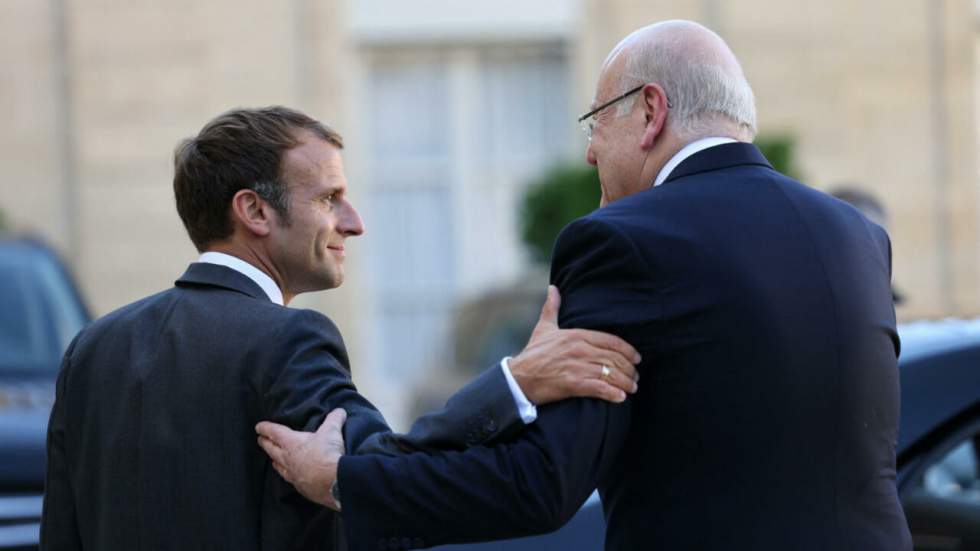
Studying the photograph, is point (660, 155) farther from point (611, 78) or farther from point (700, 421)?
point (700, 421)

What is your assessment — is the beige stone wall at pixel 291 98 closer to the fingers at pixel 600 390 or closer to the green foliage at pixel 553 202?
the green foliage at pixel 553 202

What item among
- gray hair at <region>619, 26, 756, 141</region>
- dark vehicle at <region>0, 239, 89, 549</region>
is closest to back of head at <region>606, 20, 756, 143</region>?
gray hair at <region>619, 26, 756, 141</region>

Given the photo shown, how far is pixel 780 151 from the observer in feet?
48.3

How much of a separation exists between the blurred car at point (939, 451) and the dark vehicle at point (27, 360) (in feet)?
8.20

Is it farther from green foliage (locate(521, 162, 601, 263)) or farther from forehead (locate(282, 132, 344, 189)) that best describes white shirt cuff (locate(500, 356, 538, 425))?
green foliage (locate(521, 162, 601, 263))

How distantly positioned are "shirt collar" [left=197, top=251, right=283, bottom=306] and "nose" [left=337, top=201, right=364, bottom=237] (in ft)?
0.57

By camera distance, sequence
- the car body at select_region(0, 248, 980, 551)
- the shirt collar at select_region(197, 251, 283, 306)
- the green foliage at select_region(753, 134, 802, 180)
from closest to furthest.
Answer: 1. the shirt collar at select_region(197, 251, 283, 306)
2. the car body at select_region(0, 248, 980, 551)
3. the green foliage at select_region(753, 134, 802, 180)

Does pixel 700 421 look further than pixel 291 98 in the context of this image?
No

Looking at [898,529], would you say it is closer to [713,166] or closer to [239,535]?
[713,166]

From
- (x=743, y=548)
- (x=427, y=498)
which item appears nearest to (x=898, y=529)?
(x=743, y=548)

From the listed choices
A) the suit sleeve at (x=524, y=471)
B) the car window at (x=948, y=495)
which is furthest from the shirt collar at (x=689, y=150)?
the car window at (x=948, y=495)

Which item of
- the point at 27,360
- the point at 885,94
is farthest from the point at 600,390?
the point at 885,94

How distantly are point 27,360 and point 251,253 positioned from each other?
13.3 ft

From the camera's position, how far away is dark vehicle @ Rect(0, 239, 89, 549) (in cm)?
529
